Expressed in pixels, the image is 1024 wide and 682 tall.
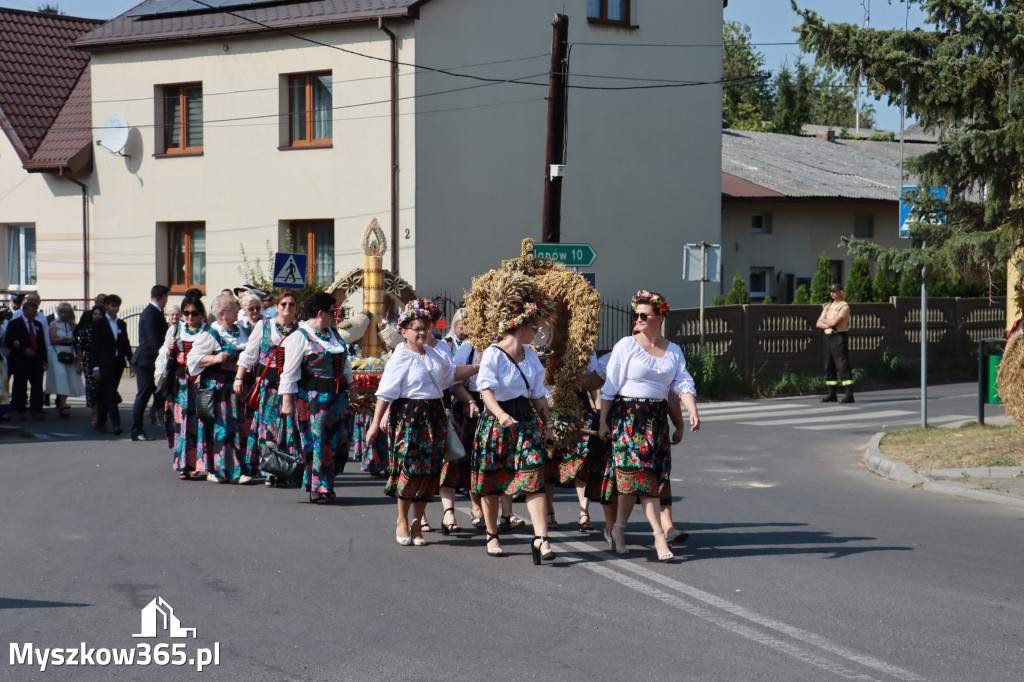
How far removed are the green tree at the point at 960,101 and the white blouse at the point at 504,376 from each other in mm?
6517

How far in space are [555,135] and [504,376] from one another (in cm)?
1275

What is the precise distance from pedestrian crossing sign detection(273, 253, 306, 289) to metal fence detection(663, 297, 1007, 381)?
Answer: 279 inches

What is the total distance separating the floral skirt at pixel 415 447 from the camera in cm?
809

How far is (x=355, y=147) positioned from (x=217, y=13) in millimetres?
5040

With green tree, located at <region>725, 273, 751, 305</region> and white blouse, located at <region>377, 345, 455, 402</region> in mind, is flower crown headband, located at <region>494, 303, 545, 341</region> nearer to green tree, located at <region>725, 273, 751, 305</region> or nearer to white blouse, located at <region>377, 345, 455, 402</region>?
white blouse, located at <region>377, 345, 455, 402</region>

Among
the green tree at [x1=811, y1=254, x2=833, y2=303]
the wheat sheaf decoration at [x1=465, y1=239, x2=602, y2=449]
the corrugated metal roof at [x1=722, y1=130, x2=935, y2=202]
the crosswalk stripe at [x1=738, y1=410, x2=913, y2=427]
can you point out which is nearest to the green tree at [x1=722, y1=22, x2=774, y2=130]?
the corrugated metal roof at [x1=722, y1=130, x2=935, y2=202]

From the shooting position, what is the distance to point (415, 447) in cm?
811

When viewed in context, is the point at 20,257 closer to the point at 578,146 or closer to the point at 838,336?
the point at 578,146

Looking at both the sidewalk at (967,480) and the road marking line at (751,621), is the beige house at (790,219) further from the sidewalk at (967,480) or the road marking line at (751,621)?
the road marking line at (751,621)

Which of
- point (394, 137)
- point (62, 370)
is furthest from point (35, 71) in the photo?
point (62, 370)

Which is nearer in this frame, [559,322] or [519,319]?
[519,319]

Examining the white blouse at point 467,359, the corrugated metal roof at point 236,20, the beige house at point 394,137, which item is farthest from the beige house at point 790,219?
the white blouse at point 467,359

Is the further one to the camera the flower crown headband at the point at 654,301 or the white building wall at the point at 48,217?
the white building wall at the point at 48,217

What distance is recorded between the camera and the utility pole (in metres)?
19.8
